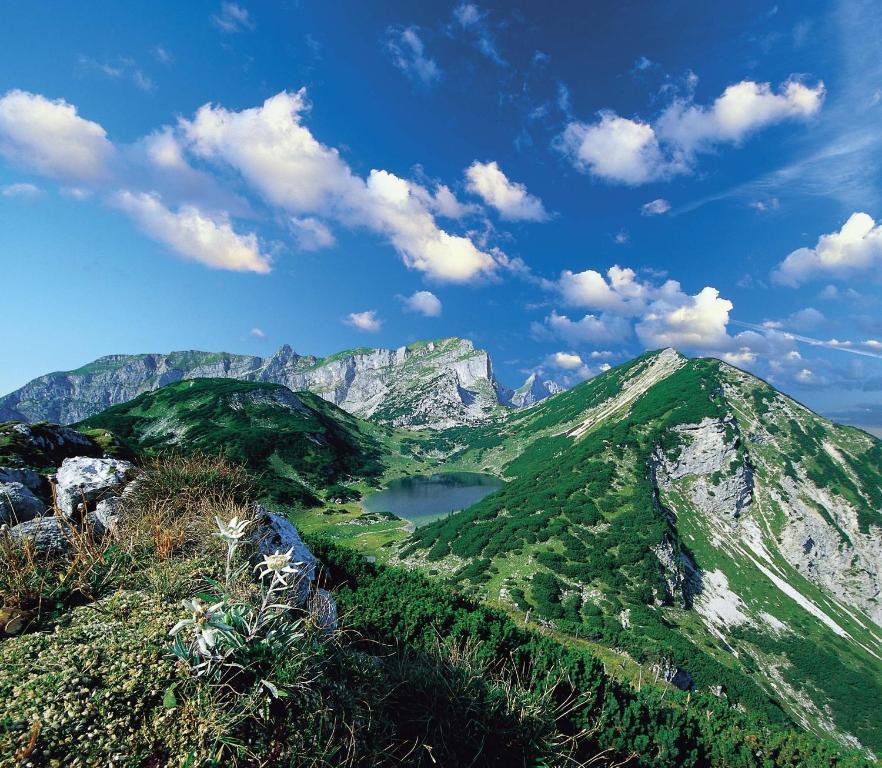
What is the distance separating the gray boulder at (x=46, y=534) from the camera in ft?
21.0

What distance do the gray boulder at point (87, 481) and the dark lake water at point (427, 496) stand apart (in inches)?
4481

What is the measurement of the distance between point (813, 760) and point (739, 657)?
5531 cm

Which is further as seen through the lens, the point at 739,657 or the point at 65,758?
the point at 739,657

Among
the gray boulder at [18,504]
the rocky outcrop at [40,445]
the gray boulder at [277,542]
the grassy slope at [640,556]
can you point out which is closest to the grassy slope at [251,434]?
the grassy slope at [640,556]

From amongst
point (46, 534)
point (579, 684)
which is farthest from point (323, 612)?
point (579, 684)

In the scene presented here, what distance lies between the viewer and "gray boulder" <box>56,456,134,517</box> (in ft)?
28.8

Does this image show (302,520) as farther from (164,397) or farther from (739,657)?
(164,397)

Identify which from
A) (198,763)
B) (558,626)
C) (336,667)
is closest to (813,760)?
(336,667)

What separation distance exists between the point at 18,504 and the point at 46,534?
233cm

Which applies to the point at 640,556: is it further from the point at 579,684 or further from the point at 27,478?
the point at 27,478

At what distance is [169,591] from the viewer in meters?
5.63

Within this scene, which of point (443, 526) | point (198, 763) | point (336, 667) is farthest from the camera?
point (443, 526)

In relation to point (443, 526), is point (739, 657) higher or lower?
lower

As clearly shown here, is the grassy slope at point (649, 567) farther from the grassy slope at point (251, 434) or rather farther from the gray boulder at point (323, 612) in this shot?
the grassy slope at point (251, 434)
